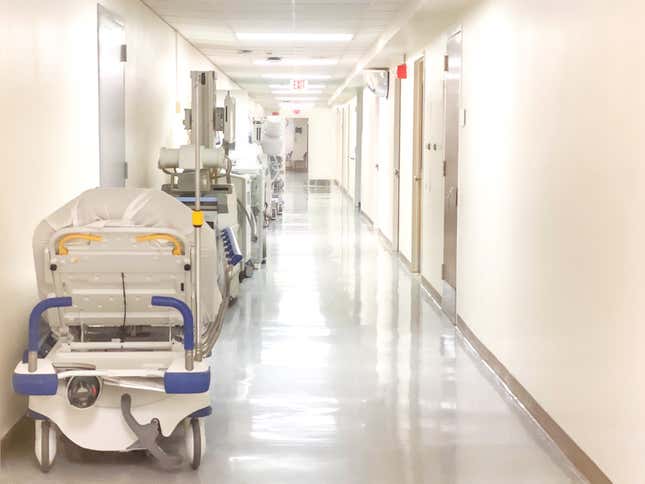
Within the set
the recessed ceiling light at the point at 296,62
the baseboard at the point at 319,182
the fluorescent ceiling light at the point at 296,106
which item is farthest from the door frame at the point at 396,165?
→ the fluorescent ceiling light at the point at 296,106

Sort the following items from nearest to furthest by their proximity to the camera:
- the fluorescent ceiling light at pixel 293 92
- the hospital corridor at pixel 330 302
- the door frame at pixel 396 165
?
the hospital corridor at pixel 330 302
the door frame at pixel 396 165
the fluorescent ceiling light at pixel 293 92

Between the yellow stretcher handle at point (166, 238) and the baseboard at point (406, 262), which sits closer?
the yellow stretcher handle at point (166, 238)

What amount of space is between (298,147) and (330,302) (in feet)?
105

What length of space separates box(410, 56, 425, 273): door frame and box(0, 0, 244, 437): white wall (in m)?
3.81

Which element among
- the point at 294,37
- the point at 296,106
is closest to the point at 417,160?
the point at 294,37

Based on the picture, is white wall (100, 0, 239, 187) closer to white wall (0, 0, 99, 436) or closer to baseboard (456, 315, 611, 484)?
white wall (0, 0, 99, 436)

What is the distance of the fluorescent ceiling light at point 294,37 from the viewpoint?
10.4 metres

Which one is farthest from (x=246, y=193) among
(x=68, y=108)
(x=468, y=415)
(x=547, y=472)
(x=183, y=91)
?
(x=547, y=472)

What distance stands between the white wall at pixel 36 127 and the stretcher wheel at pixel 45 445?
0.31 meters

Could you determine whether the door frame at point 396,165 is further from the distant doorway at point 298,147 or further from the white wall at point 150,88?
the distant doorway at point 298,147

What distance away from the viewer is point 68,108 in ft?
17.5

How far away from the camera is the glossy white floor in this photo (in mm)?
4012

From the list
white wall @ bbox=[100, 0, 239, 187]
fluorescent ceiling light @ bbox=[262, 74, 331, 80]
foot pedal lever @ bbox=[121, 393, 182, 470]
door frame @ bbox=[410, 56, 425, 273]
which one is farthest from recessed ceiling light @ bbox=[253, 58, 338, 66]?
foot pedal lever @ bbox=[121, 393, 182, 470]

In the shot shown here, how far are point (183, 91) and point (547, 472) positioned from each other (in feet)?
23.9
